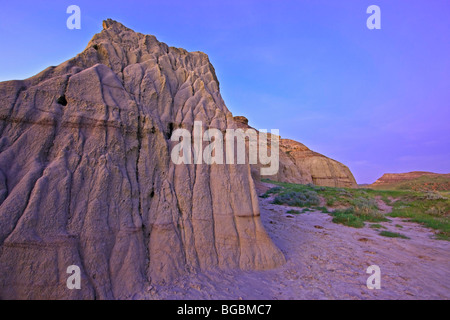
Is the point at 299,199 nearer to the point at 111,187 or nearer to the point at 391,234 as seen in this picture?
the point at 391,234

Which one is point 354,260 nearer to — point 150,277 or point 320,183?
point 150,277

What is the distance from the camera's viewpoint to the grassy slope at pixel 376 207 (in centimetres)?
1212

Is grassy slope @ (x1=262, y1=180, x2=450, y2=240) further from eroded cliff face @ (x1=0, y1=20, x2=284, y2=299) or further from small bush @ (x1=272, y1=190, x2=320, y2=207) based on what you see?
eroded cliff face @ (x1=0, y1=20, x2=284, y2=299)

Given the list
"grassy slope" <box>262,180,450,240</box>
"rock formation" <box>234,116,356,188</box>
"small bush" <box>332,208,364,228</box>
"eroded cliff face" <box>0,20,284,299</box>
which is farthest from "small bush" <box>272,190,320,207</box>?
"rock formation" <box>234,116,356,188</box>

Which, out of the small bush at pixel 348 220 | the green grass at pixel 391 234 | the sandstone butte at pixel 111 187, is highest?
the sandstone butte at pixel 111 187

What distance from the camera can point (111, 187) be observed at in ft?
16.9

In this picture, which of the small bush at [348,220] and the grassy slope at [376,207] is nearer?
the small bush at [348,220]

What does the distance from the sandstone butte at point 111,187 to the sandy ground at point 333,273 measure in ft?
1.51

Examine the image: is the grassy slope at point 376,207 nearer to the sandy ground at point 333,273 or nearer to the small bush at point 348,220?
the small bush at point 348,220

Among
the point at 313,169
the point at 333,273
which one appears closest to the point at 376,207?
the point at 333,273

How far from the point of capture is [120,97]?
6.10 m

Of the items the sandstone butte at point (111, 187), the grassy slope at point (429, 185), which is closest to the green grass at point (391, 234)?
the sandstone butte at point (111, 187)

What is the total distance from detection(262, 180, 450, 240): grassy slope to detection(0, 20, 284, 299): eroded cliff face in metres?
9.20

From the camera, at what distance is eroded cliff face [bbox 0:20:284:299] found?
13.8 ft
